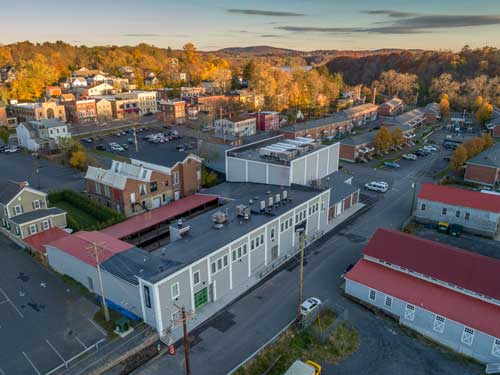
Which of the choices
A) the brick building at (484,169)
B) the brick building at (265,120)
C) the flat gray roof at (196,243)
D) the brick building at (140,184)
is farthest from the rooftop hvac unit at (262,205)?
the brick building at (265,120)

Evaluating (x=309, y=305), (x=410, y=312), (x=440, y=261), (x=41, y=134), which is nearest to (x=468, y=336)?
(x=410, y=312)

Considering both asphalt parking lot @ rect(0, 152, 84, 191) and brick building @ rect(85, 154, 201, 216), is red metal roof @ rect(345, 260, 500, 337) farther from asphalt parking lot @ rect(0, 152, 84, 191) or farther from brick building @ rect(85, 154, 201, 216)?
asphalt parking lot @ rect(0, 152, 84, 191)

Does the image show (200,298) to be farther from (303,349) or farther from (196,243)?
(303,349)

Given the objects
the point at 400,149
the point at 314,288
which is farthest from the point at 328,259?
the point at 400,149

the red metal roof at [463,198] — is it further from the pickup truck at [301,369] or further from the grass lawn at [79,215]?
the grass lawn at [79,215]

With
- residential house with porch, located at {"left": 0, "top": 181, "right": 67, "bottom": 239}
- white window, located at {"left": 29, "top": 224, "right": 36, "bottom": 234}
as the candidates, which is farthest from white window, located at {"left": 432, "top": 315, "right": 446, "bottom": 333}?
white window, located at {"left": 29, "top": 224, "right": 36, "bottom": 234}

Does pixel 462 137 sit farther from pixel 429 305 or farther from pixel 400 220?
pixel 429 305
